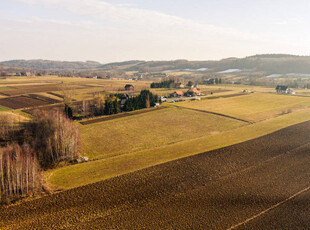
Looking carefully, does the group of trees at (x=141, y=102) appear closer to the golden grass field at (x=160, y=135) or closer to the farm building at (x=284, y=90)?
the golden grass field at (x=160, y=135)

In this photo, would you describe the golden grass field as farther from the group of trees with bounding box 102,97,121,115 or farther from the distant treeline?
the distant treeline

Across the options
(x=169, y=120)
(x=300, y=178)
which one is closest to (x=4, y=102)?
(x=169, y=120)

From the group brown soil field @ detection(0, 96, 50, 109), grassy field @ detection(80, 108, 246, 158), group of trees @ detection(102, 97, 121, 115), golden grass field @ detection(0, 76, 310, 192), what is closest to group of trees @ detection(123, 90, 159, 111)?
group of trees @ detection(102, 97, 121, 115)

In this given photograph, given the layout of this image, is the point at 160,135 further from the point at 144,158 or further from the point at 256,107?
the point at 256,107

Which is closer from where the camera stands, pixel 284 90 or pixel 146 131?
pixel 146 131

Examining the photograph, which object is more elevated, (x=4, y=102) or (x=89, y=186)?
(x=4, y=102)

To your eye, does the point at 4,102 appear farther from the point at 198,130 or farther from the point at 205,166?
the point at 205,166

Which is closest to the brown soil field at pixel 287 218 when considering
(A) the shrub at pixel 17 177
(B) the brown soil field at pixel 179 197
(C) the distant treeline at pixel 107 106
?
(B) the brown soil field at pixel 179 197

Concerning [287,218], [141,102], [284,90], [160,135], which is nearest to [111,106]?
[141,102]
